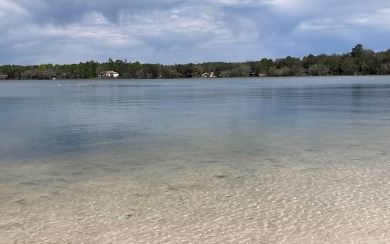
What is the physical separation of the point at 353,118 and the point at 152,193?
1194 cm

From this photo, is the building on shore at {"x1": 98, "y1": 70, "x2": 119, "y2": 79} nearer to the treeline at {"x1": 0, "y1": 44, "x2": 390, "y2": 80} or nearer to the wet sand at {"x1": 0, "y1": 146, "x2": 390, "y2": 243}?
the treeline at {"x1": 0, "y1": 44, "x2": 390, "y2": 80}

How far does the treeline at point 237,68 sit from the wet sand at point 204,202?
458ft

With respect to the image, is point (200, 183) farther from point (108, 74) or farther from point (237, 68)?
point (108, 74)

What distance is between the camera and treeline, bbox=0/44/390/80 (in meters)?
144

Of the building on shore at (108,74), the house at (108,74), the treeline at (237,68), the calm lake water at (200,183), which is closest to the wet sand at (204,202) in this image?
the calm lake water at (200,183)

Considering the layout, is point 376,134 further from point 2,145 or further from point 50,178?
point 2,145

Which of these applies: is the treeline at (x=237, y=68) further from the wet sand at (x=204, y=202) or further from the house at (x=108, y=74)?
the wet sand at (x=204, y=202)

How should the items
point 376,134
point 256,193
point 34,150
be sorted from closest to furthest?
point 256,193, point 34,150, point 376,134

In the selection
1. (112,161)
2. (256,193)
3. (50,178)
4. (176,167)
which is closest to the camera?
(256,193)

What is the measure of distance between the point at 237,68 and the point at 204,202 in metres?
161

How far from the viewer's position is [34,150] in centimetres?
1084

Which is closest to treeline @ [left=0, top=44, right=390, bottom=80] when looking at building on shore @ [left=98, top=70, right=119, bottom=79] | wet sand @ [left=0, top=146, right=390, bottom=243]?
building on shore @ [left=98, top=70, right=119, bottom=79]

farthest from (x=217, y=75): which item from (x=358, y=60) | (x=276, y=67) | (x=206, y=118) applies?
(x=206, y=118)

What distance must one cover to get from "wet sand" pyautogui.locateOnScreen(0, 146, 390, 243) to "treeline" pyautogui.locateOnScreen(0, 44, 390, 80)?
139671 mm
